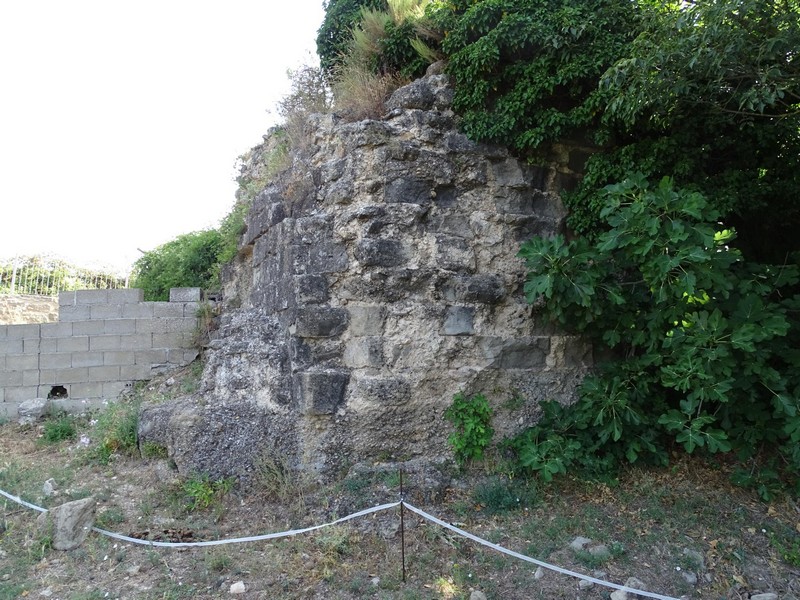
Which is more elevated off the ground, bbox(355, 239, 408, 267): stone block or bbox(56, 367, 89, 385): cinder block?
bbox(355, 239, 408, 267): stone block

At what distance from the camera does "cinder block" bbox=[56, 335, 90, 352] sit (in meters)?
7.47

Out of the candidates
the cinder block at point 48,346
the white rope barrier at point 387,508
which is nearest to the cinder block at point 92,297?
the cinder block at point 48,346

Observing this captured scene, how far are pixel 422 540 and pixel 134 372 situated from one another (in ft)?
15.7

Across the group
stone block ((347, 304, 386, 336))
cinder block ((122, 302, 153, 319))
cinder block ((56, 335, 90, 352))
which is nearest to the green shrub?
stone block ((347, 304, 386, 336))

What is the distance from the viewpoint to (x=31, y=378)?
7.47m

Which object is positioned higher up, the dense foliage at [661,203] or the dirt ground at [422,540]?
the dense foliage at [661,203]

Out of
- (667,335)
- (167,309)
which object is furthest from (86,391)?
(667,335)

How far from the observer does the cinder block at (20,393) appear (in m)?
7.43

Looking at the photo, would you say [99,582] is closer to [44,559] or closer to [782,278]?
[44,559]

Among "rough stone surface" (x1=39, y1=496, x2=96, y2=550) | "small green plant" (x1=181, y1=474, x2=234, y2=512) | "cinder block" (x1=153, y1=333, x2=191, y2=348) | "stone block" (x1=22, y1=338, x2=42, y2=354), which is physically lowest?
"rough stone surface" (x1=39, y1=496, x2=96, y2=550)

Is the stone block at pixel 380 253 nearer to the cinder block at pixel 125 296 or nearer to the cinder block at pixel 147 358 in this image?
the cinder block at pixel 147 358

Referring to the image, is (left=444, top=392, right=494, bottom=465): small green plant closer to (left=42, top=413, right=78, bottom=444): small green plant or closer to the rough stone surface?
the rough stone surface

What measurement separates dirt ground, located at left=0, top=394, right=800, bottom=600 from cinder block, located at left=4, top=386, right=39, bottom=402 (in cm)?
295

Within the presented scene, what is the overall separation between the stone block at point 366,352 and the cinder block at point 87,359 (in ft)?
14.0
